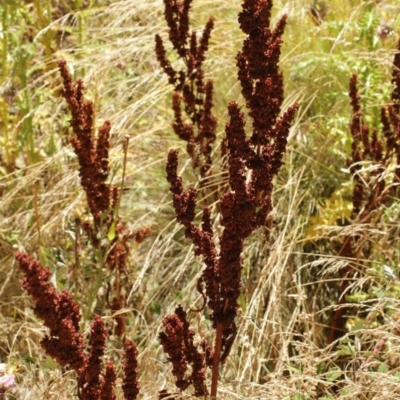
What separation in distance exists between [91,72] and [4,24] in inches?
17.6

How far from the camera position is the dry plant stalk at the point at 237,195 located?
4.70 ft

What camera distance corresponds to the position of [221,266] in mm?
1465

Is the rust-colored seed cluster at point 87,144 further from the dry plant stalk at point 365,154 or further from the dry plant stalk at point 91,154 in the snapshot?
the dry plant stalk at point 365,154

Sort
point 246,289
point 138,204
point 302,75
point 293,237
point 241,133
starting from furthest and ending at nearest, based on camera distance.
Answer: point 138,204 < point 302,75 < point 293,237 < point 246,289 < point 241,133

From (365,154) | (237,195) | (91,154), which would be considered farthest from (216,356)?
(365,154)

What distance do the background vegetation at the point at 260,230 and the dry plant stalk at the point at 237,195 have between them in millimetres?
323

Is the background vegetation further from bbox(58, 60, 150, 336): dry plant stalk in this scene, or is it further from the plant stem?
the plant stem

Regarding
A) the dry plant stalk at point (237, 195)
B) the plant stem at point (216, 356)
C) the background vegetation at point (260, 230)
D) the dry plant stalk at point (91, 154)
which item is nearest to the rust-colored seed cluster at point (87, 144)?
the dry plant stalk at point (91, 154)

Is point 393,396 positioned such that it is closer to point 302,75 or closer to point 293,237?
point 293,237

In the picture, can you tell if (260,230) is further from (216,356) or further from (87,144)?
(216,356)

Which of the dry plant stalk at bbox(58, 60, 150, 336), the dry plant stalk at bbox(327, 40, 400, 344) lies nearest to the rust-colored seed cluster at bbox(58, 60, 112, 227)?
the dry plant stalk at bbox(58, 60, 150, 336)

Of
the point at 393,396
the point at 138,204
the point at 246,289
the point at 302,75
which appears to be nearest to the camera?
the point at 393,396

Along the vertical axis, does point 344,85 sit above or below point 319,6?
below

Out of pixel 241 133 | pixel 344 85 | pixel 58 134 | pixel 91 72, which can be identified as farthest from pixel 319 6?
pixel 241 133
